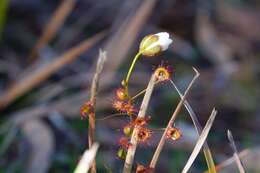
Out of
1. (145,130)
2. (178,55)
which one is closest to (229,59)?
(178,55)

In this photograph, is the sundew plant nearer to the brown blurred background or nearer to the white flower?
the white flower

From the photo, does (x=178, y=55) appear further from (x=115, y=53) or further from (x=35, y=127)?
(x=35, y=127)

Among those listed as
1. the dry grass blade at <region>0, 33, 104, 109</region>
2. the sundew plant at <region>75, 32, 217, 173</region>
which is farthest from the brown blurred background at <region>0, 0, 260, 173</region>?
the sundew plant at <region>75, 32, 217, 173</region>

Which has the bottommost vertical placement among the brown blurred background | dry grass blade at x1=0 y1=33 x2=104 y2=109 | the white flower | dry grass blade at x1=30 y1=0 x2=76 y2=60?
the brown blurred background

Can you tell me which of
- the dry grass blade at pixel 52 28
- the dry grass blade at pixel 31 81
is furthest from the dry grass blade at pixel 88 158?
the dry grass blade at pixel 52 28

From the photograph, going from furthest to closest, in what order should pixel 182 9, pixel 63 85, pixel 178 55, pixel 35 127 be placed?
pixel 182 9
pixel 178 55
pixel 63 85
pixel 35 127

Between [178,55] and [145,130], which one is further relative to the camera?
[178,55]
